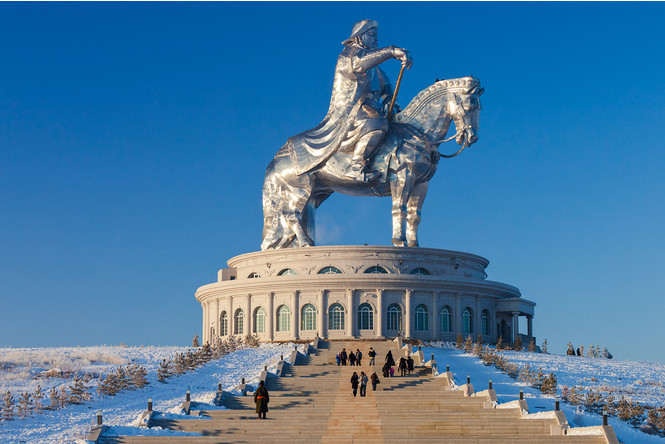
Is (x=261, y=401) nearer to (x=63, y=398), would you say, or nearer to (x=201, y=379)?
(x=63, y=398)

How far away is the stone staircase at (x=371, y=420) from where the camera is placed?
1121 inches

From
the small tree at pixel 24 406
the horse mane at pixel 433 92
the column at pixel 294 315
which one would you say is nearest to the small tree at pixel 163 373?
the small tree at pixel 24 406

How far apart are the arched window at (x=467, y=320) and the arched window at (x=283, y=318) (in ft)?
33.3

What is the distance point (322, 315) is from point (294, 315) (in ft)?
5.47

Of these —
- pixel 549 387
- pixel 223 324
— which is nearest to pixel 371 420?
pixel 549 387

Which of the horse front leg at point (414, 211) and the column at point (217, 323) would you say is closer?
the horse front leg at point (414, 211)

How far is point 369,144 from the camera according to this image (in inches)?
2116

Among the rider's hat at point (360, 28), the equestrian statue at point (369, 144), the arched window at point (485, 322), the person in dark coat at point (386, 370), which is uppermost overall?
the rider's hat at point (360, 28)

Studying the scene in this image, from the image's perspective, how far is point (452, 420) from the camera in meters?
30.5

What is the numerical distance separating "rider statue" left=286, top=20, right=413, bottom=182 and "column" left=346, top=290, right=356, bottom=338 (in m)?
6.59

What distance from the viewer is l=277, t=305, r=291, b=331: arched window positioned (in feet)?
182

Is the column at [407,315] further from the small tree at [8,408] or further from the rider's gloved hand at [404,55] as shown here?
the small tree at [8,408]

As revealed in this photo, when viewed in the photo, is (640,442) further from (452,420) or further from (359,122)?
(359,122)

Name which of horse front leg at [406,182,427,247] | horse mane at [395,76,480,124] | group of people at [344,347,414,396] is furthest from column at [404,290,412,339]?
group of people at [344,347,414,396]
